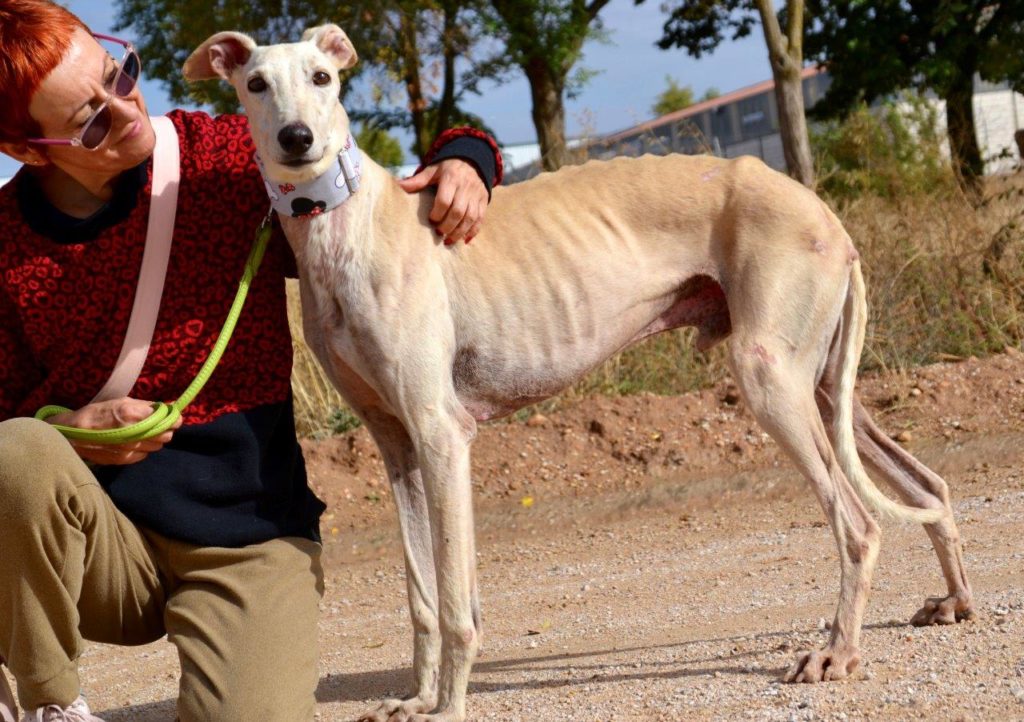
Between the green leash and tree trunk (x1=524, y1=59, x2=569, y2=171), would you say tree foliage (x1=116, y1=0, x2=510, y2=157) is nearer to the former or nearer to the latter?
tree trunk (x1=524, y1=59, x2=569, y2=171)

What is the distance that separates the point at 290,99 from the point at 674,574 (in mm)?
2898

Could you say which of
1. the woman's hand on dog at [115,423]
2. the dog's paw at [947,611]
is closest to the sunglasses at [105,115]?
the woman's hand on dog at [115,423]

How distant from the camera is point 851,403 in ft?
12.8

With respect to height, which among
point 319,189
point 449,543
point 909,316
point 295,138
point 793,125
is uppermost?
point 295,138

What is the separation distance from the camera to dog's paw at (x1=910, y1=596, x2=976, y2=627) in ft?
12.7

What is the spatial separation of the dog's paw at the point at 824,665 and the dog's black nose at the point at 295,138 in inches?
80.7

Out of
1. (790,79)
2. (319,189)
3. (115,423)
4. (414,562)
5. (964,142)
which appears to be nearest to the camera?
(115,423)

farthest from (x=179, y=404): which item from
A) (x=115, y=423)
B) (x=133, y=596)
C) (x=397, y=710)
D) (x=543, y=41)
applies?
(x=543, y=41)

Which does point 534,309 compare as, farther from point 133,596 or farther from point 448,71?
point 448,71

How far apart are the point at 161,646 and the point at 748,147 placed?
135 ft

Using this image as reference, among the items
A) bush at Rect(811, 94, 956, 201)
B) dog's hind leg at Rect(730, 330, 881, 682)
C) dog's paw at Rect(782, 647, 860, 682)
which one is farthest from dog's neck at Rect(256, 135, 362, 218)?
bush at Rect(811, 94, 956, 201)

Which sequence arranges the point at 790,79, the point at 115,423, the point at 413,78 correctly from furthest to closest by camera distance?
the point at 413,78, the point at 790,79, the point at 115,423

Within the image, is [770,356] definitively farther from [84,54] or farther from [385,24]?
[385,24]

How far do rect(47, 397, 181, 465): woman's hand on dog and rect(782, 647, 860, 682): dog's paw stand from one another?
192cm
